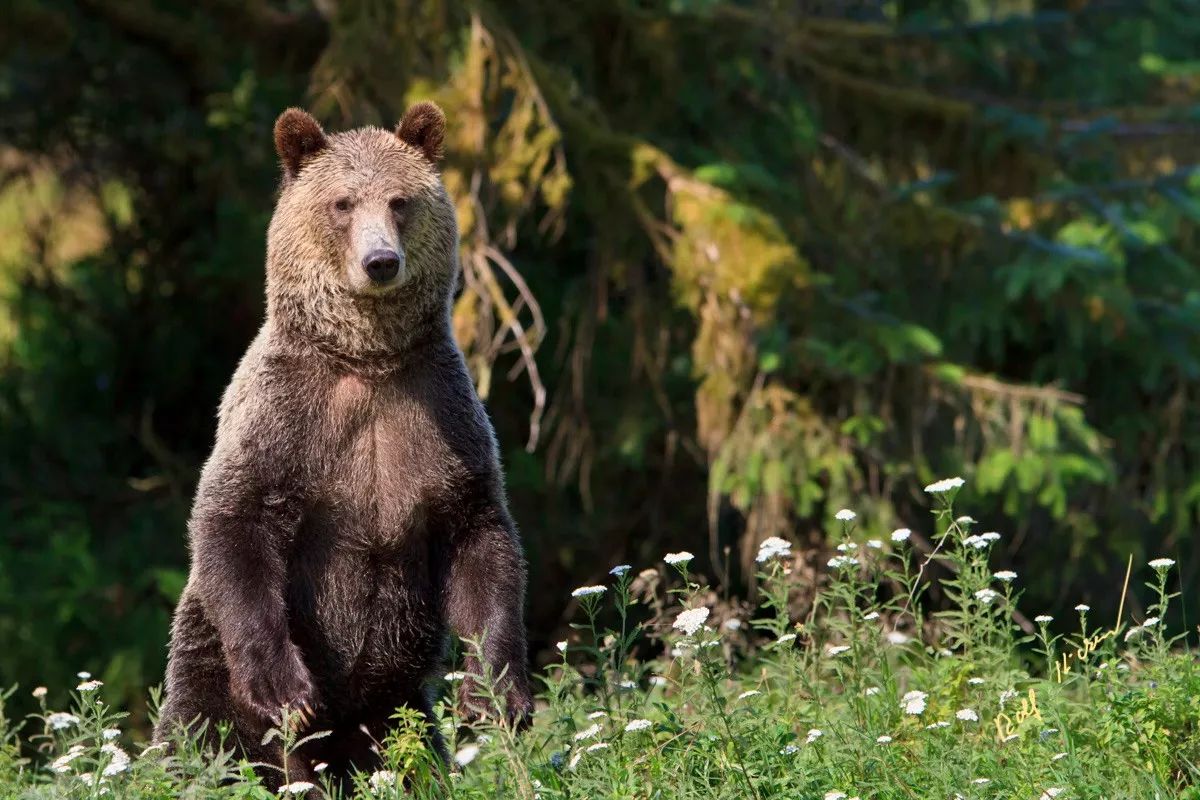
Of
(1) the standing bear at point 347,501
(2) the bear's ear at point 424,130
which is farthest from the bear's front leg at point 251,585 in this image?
(2) the bear's ear at point 424,130

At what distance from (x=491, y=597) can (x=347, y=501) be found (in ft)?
1.64

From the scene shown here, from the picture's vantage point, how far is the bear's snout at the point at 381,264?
4.67 metres

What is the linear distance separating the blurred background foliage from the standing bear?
290 centimetres

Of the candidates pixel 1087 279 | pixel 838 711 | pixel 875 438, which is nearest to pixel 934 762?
pixel 838 711

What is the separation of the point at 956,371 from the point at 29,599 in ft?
17.2

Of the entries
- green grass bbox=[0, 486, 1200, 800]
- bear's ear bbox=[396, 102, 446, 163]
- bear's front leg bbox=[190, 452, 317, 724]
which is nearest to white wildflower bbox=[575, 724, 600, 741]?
green grass bbox=[0, 486, 1200, 800]

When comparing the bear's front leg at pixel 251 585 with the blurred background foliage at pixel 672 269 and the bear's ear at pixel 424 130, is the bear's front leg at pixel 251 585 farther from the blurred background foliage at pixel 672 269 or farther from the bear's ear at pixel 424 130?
the blurred background foliage at pixel 672 269

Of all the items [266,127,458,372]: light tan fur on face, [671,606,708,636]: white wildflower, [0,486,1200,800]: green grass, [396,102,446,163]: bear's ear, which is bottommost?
[0,486,1200,800]: green grass

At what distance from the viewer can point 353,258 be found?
4.79m

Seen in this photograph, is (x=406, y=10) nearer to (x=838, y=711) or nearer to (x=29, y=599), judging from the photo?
(x=29, y=599)

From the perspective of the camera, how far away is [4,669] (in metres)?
9.55

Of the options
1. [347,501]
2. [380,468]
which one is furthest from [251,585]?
[380,468]

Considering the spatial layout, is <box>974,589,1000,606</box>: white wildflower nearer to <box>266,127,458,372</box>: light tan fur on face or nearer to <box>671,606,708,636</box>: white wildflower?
<box>671,606,708,636</box>: white wildflower

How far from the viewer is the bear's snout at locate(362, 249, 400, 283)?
4672 mm
